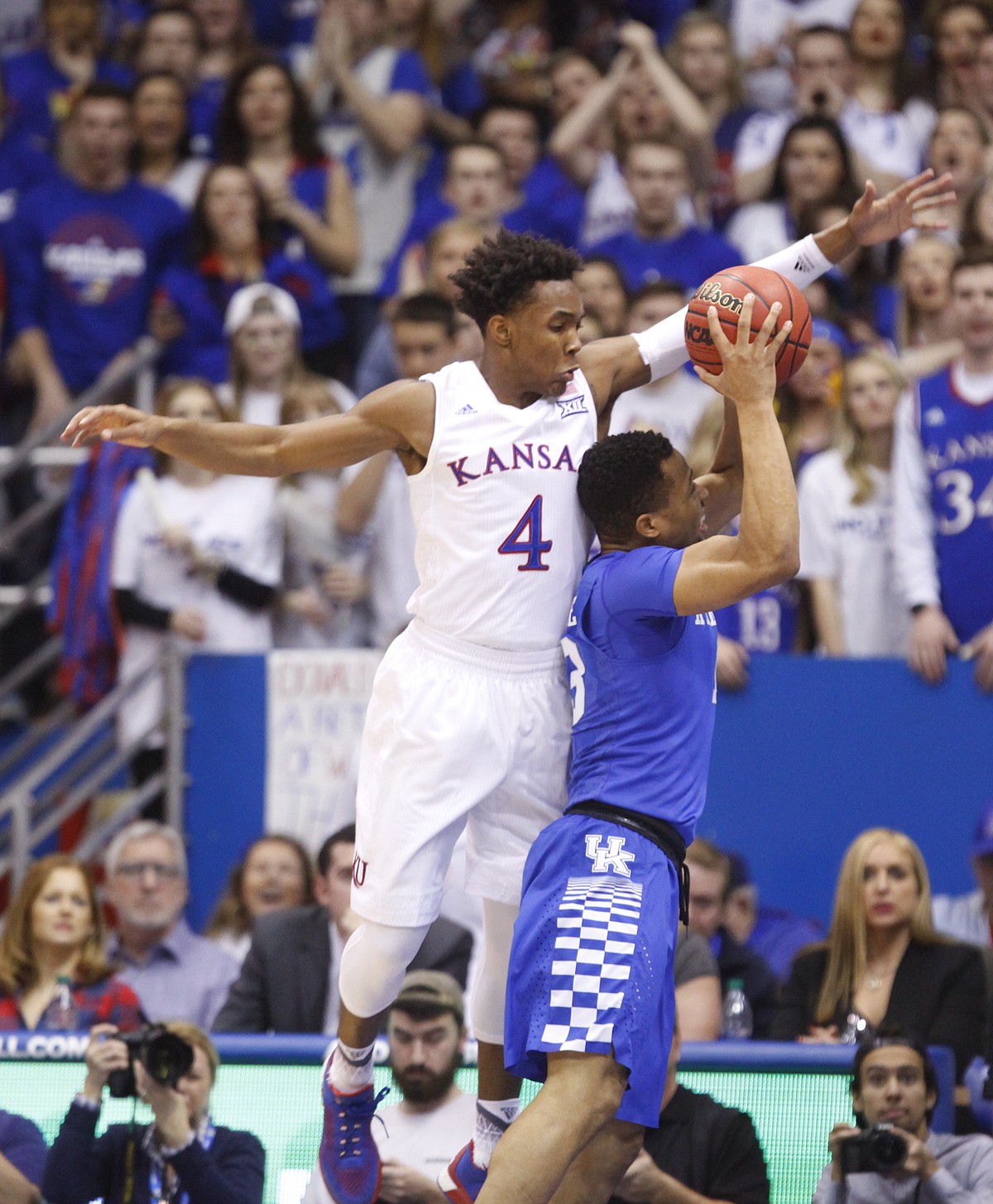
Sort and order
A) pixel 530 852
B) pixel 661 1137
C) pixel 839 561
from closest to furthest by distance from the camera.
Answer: pixel 530 852, pixel 661 1137, pixel 839 561

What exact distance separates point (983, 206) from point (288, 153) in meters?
3.53

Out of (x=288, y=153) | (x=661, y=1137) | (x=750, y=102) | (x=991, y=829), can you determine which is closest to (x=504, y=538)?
(x=661, y=1137)

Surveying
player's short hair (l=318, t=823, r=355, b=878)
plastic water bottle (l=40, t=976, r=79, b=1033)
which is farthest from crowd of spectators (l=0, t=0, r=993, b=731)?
plastic water bottle (l=40, t=976, r=79, b=1033)

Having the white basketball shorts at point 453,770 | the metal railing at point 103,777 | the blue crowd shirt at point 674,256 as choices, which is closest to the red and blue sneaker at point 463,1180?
the white basketball shorts at point 453,770

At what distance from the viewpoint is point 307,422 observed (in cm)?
529

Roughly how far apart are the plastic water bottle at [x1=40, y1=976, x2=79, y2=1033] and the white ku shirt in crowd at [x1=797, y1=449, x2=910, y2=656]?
337 centimetres

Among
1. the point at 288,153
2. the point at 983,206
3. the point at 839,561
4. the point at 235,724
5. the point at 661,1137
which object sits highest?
the point at 288,153

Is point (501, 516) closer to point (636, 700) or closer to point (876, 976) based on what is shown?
point (636, 700)

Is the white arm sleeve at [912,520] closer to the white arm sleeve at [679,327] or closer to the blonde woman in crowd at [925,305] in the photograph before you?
the blonde woman in crowd at [925,305]

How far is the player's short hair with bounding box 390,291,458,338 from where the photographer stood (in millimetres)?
8352

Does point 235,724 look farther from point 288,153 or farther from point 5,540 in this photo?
point 288,153

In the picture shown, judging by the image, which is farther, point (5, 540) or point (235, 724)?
point (5, 540)

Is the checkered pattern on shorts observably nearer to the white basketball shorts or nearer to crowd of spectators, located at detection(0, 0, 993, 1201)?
the white basketball shorts

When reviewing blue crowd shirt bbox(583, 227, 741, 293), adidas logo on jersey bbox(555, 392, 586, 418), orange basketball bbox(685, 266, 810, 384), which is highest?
blue crowd shirt bbox(583, 227, 741, 293)
